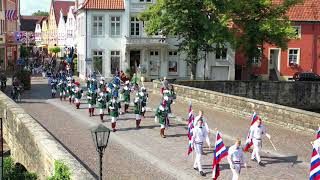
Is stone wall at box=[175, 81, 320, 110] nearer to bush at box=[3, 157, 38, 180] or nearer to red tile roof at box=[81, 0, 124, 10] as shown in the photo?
red tile roof at box=[81, 0, 124, 10]

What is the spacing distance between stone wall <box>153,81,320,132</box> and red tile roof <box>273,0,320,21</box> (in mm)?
20463

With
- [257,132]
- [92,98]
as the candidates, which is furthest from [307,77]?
[257,132]

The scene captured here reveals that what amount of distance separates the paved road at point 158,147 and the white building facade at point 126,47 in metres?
19.6

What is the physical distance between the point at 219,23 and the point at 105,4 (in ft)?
43.8

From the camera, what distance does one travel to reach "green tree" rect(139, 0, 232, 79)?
3684 cm

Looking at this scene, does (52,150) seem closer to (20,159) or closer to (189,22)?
(20,159)

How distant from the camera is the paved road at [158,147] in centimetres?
1519

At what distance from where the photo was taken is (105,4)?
47156 mm

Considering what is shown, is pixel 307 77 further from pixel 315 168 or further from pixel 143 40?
pixel 315 168

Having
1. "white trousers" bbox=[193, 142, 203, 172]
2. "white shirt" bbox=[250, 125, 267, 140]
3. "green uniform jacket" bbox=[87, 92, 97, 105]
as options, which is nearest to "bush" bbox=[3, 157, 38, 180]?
"white trousers" bbox=[193, 142, 203, 172]

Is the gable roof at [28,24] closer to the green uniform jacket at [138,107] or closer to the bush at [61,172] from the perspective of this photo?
the green uniform jacket at [138,107]

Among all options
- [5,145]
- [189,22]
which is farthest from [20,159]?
[189,22]

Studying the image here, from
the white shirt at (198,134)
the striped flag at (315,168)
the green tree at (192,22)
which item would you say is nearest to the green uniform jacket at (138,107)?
the white shirt at (198,134)

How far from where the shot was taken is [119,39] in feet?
156
